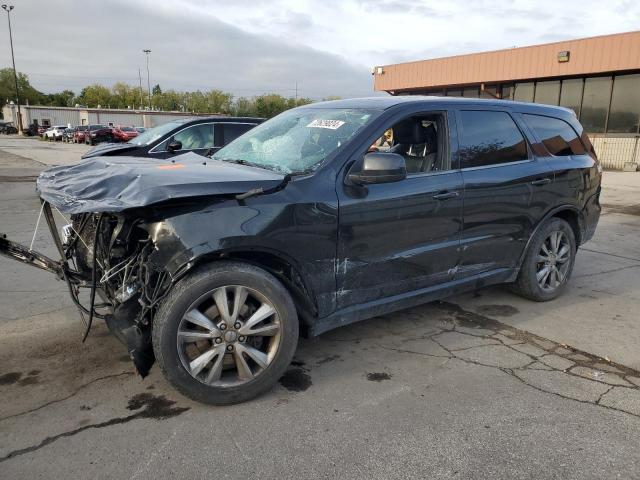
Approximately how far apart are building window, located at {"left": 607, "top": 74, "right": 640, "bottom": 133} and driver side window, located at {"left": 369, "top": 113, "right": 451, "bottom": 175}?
2120 centimetres

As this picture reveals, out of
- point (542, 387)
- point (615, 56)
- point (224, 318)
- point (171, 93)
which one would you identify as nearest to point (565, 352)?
point (542, 387)

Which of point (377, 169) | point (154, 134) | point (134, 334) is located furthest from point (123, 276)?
point (154, 134)

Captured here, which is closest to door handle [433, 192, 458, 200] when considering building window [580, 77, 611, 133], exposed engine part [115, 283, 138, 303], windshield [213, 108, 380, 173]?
windshield [213, 108, 380, 173]

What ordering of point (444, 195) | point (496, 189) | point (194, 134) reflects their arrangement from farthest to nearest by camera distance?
1. point (194, 134)
2. point (496, 189)
3. point (444, 195)

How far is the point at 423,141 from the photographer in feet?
14.1

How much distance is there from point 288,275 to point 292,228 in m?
0.32

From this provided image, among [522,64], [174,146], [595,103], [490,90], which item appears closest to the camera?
[174,146]

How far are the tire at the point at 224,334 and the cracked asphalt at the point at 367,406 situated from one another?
0.50ft

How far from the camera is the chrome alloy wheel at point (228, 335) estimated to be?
9.87 feet

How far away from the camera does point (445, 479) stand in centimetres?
250

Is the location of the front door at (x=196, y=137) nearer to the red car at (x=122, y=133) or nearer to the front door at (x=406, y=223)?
the front door at (x=406, y=223)

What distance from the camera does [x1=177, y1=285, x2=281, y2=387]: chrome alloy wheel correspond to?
3.01 metres

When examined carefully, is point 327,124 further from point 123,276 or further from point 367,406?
point 367,406

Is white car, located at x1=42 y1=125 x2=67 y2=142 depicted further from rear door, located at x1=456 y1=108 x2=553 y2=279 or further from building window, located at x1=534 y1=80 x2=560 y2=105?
rear door, located at x1=456 y1=108 x2=553 y2=279
